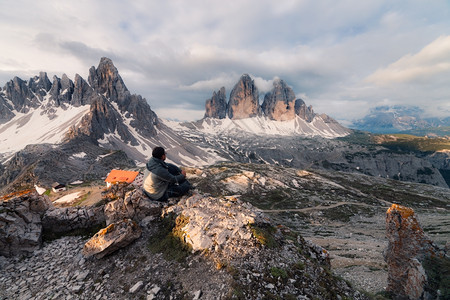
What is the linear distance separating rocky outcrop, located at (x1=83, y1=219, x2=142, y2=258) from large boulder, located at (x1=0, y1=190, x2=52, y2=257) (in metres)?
3.82

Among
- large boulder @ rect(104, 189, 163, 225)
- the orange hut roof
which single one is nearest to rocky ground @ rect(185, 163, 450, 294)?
large boulder @ rect(104, 189, 163, 225)

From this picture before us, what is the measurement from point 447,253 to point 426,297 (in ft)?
12.4

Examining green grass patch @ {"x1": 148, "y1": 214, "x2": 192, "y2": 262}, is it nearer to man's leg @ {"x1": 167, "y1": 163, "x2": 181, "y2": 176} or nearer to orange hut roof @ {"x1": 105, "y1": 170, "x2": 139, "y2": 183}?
man's leg @ {"x1": 167, "y1": 163, "x2": 181, "y2": 176}

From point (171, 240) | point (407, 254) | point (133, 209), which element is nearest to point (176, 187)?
point (133, 209)

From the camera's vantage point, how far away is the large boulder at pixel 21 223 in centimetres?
1129

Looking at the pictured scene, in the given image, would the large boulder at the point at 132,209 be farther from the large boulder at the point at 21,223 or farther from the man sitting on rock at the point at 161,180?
the large boulder at the point at 21,223

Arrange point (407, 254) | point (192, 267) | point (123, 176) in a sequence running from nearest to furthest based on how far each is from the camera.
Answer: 1. point (192, 267)
2. point (407, 254)
3. point (123, 176)

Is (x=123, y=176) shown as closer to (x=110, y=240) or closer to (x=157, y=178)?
(x=157, y=178)

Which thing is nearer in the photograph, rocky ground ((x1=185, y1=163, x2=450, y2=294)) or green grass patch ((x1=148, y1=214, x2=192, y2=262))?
green grass patch ((x1=148, y1=214, x2=192, y2=262))

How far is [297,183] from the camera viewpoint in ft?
345

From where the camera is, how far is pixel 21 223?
40.1 ft

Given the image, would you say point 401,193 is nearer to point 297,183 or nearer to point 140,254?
point 297,183

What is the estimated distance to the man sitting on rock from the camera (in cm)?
1328

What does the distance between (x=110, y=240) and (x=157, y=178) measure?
4349 millimetres
